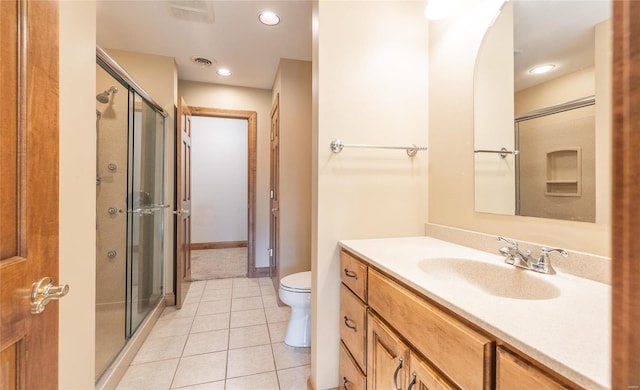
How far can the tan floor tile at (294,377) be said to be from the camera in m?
1.55

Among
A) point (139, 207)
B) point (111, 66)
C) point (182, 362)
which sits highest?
point (111, 66)

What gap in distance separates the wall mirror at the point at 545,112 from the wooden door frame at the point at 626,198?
66 centimetres

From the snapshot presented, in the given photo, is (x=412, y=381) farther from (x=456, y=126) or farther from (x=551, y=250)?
(x=456, y=126)

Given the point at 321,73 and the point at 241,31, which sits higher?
the point at 241,31

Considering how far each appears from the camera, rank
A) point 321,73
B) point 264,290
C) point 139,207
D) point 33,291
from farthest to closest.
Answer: point 264,290 → point 139,207 → point 321,73 → point 33,291

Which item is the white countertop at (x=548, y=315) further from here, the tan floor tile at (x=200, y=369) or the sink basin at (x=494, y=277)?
the tan floor tile at (x=200, y=369)

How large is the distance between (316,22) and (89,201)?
1.39m

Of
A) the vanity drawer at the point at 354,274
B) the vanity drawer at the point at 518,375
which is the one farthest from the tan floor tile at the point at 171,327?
the vanity drawer at the point at 518,375

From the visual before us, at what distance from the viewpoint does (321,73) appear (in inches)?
55.2

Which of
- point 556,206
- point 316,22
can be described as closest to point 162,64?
point 316,22

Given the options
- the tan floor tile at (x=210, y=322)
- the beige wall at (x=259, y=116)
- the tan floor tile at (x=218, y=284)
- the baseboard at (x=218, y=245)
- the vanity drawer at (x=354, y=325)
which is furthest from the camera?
the baseboard at (x=218, y=245)

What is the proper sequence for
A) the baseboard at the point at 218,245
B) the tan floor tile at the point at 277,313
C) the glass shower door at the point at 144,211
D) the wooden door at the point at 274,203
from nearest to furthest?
the glass shower door at the point at 144,211 < the tan floor tile at the point at 277,313 < the wooden door at the point at 274,203 < the baseboard at the point at 218,245

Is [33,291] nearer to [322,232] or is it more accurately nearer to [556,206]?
[322,232]

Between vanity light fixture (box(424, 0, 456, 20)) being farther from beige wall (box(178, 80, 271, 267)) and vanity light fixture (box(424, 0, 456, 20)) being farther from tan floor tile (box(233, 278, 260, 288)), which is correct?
tan floor tile (box(233, 278, 260, 288))
